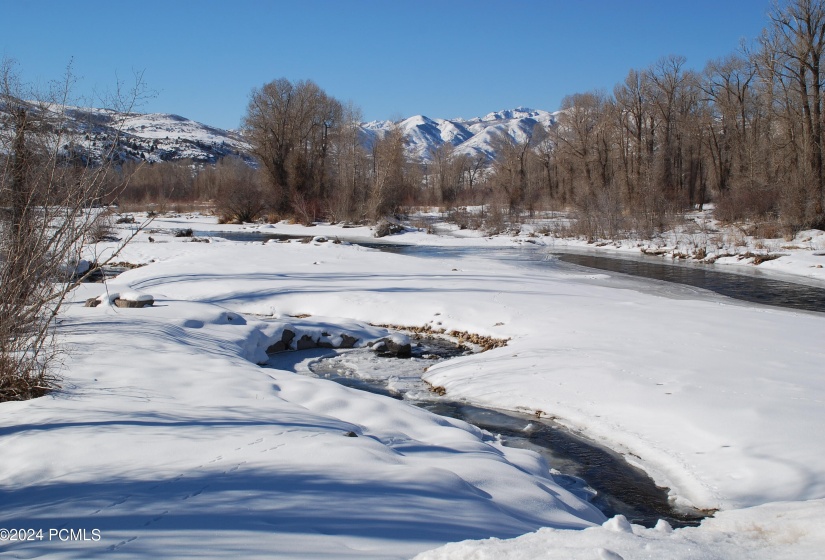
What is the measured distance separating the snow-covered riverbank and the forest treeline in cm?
2308

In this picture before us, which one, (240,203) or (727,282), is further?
(240,203)

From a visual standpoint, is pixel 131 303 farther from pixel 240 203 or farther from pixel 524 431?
pixel 240 203

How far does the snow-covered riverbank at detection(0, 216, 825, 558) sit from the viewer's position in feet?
11.5

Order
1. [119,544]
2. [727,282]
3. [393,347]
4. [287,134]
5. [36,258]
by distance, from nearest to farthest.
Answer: [119,544]
[36,258]
[393,347]
[727,282]
[287,134]

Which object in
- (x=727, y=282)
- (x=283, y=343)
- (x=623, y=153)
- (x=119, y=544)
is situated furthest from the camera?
(x=623, y=153)

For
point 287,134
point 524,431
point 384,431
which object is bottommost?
point 524,431

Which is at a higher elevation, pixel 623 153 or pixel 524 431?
pixel 623 153

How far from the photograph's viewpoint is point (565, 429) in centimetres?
791

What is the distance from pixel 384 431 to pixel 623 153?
162 ft

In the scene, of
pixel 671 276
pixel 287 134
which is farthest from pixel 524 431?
pixel 287 134

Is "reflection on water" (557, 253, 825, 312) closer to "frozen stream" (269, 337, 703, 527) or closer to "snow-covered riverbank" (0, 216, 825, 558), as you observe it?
"snow-covered riverbank" (0, 216, 825, 558)

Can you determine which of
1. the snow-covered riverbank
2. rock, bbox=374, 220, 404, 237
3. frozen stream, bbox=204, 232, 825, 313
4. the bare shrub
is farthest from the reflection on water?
the bare shrub

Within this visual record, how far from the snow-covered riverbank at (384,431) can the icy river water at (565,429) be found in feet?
1.16

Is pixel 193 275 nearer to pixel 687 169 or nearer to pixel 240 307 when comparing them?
pixel 240 307
